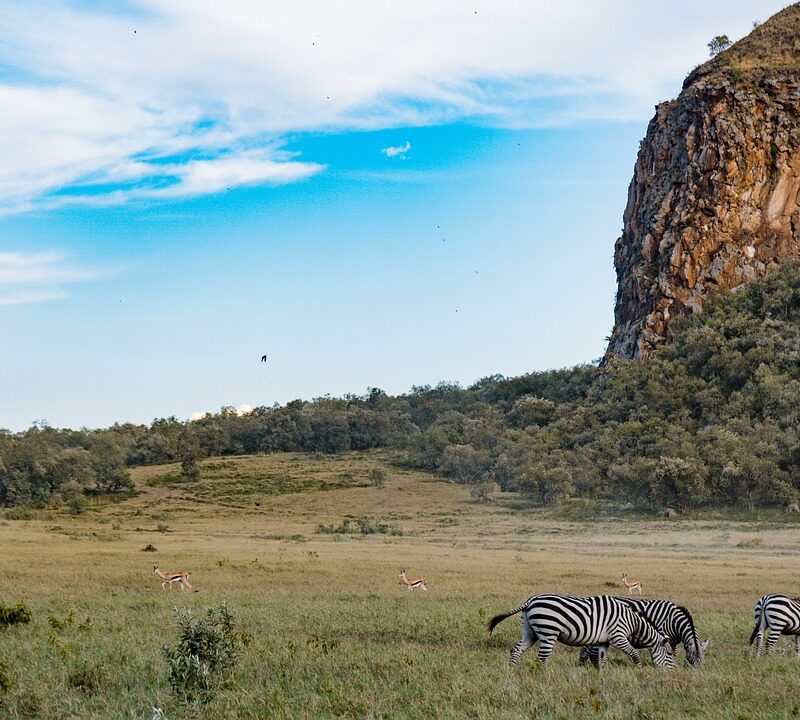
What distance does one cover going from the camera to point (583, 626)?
39.1 ft

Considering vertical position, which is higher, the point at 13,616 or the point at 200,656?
the point at 200,656

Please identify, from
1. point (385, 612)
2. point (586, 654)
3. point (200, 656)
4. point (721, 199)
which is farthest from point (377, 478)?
point (200, 656)

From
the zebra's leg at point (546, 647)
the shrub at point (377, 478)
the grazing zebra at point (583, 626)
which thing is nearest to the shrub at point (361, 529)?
the shrub at point (377, 478)

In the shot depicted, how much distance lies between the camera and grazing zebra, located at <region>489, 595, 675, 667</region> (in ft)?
38.9

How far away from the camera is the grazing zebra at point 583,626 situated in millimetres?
→ 11859

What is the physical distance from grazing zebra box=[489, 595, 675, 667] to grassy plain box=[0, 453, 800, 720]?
1.26 feet

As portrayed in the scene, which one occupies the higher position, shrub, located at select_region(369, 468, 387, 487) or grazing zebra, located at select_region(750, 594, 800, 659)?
grazing zebra, located at select_region(750, 594, 800, 659)

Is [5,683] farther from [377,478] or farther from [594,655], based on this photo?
[377,478]

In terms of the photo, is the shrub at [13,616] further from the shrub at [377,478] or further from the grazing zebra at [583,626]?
the shrub at [377,478]

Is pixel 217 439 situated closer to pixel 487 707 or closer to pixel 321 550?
pixel 321 550

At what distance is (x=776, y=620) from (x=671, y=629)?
156cm

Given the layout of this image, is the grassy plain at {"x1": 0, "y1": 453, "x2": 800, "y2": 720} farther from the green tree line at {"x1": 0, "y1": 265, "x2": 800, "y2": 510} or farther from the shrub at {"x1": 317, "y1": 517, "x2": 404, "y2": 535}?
the green tree line at {"x1": 0, "y1": 265, "x2": 800, "y2": 510}

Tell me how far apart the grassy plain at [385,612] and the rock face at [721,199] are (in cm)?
3706

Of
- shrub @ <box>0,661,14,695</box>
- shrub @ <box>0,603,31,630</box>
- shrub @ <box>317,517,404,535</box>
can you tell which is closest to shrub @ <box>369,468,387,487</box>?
shrub @ <box>317,517,404,535</box>
